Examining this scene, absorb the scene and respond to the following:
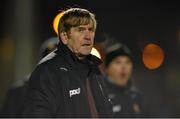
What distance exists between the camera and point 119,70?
26.3ft

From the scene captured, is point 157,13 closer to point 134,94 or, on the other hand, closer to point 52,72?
point 134,94

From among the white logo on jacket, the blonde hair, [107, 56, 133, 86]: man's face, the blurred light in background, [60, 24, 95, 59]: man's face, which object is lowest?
the blurred light in background

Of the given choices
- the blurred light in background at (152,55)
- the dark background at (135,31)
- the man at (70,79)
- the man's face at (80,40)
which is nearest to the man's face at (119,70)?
the man at (70,79)

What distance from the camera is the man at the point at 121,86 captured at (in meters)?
7.75

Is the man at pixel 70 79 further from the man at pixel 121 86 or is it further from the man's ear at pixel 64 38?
the man at pixel 121 86

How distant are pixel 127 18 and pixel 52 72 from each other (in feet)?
39.2

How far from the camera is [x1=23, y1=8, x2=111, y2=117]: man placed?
5230mm

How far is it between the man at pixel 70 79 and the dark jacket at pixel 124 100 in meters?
1.93

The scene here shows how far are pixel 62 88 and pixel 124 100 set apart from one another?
2592mm

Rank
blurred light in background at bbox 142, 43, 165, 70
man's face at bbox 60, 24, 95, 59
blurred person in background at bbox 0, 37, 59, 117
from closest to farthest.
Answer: man's face at bbox 60, 24, 95, 59 < blurred person in background at bbox 0, 37, 59, 117 < blurred light in background at bbox 142, 43, 165, 70

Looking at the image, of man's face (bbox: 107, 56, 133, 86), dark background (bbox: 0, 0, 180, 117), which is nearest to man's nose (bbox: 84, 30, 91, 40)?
man's face (bbox: 107, 56, 133, 86)

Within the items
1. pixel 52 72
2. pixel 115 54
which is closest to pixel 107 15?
pixel 115 54

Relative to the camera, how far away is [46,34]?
16156mm

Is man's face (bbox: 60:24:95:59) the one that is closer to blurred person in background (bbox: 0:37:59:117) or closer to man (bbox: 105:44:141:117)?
blurred person in background (bbox: 0:37:59:117)
